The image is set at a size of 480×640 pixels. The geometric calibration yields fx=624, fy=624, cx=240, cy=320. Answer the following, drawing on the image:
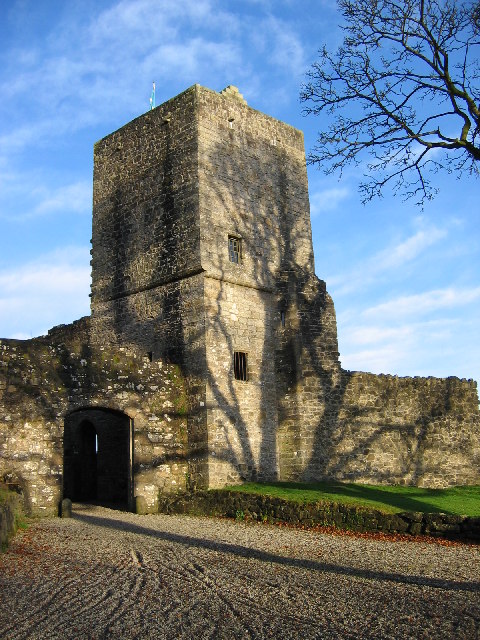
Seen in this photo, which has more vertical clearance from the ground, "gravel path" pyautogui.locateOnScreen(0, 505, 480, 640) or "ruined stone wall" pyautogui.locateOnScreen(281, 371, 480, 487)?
"ruined stone wall" pyautogui.locateOnScreen(281, 371, 480, 487)

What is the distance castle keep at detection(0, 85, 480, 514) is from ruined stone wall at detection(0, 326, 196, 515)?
0.03m

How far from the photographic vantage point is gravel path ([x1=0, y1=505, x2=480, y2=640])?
17.0 ft

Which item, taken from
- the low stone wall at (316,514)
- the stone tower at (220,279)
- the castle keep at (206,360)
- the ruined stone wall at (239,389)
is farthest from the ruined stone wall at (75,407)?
the low stone wall at (316,514)

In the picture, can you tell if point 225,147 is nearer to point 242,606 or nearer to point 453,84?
point 453,84

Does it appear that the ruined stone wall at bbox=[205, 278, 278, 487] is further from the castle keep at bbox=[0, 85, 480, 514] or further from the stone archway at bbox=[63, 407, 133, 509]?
the stone archway at bbox=[63, 407, 133, 509]

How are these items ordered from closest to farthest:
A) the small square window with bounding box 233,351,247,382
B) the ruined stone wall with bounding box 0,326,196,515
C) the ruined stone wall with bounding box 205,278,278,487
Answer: the ruined stone wall with bounding box 0,326,196,515 → the ruined stone wall with bounding box 205,278,278,487 → the small square window with bounding box 233,351,247,382

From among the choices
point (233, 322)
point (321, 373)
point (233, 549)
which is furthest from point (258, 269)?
point (233, 549)

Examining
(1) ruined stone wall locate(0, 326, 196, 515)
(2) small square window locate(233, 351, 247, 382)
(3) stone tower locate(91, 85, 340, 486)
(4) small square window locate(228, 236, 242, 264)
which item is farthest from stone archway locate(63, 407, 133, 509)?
(4) small square window locate(228, 236, 242, 264)

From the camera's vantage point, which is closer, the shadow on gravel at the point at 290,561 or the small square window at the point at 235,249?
the shadow on gravel at the point at 290,561

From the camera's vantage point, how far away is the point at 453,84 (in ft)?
38.7

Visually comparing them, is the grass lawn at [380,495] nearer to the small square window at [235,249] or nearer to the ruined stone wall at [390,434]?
the ruined stone wall at [390,434]

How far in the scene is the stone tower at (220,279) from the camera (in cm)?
1623

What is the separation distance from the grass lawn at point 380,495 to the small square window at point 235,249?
6119mm

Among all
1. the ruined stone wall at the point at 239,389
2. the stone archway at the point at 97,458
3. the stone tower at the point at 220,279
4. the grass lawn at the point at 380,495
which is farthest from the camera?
the stone archway at the point at 97,458
